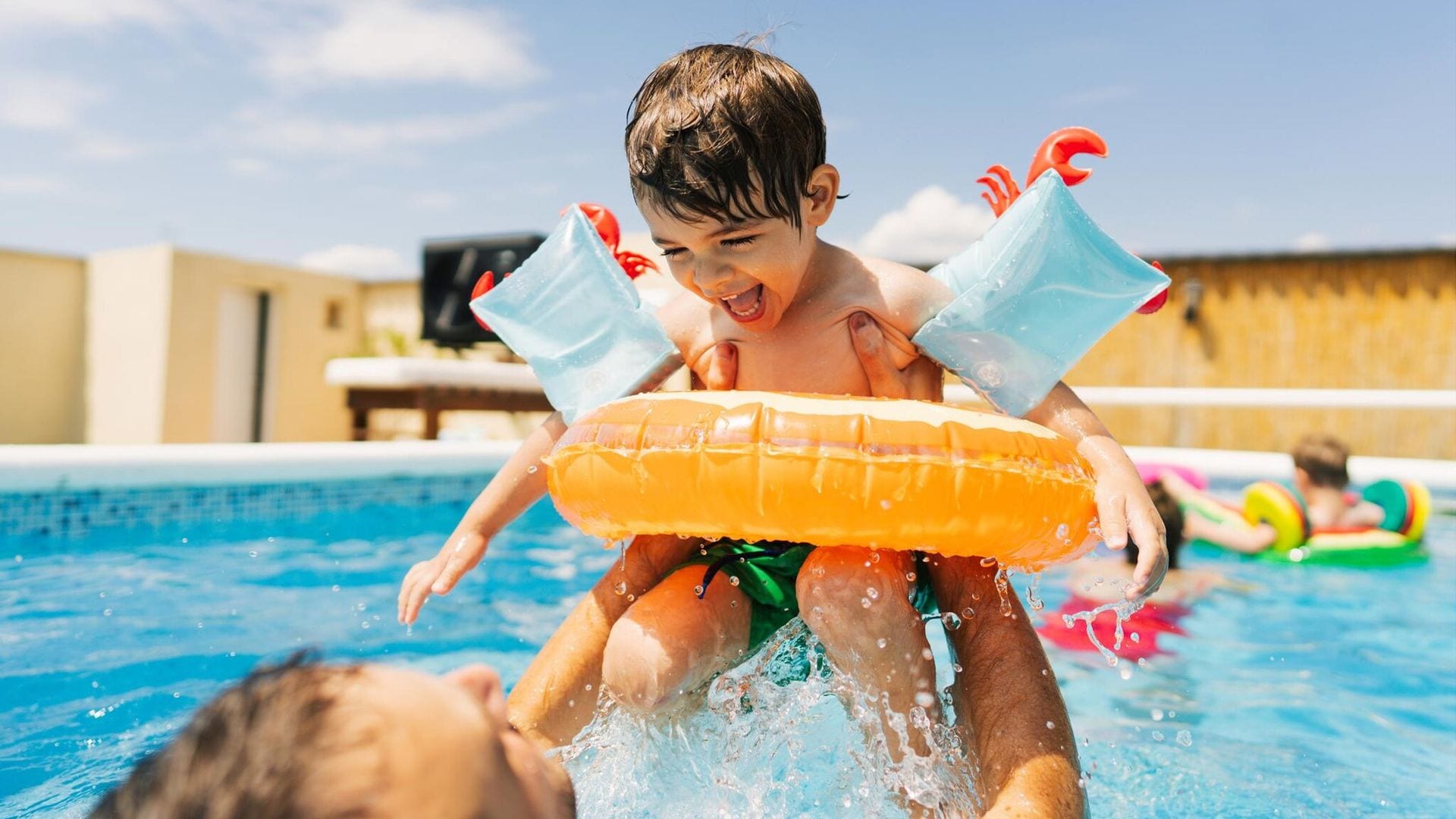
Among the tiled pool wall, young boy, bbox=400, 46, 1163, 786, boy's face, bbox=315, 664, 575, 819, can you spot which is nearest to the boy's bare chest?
young boy, bbox=400, 46, 1163, 786

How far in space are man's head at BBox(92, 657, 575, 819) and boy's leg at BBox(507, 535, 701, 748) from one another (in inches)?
45.4

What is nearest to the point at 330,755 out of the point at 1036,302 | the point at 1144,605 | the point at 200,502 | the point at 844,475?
the point at 844,475

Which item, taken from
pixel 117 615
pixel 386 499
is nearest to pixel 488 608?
pixel 117 615

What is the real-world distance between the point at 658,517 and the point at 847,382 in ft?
2.19

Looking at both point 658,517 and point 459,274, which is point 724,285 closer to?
point 658,517

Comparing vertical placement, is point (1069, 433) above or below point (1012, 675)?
above

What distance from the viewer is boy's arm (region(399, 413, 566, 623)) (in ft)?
7.42

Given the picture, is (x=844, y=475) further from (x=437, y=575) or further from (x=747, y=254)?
(x=437, y=575)

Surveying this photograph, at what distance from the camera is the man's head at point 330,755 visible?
0.88 m

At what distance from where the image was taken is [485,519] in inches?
94.2

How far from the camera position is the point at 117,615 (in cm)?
394

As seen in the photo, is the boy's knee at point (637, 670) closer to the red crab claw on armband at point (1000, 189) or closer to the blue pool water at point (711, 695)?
the blue pool water at point (711, 695)

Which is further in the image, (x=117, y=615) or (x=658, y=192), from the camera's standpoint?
(x=117, y=615)

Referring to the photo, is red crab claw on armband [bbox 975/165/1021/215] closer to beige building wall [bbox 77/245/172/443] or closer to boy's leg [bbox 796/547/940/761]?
boy's leg [bbox 796/547/940/761]
